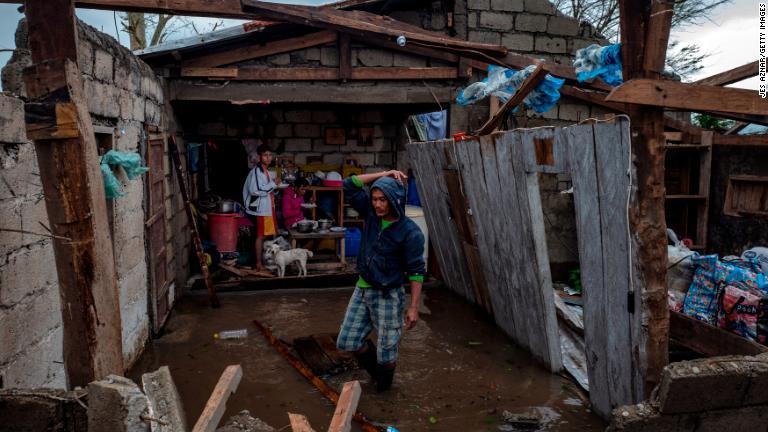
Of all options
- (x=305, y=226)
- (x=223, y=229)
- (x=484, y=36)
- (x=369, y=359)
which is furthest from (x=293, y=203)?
(x=369, y=359)

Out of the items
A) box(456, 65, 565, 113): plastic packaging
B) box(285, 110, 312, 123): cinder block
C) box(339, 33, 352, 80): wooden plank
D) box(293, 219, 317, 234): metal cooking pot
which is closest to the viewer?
box(456, 65, 565, 113): plastic packaging

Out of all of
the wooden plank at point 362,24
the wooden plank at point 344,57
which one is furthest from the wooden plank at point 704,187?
the wooden plank at point 344,57

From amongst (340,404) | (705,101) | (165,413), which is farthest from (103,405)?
(705,101)

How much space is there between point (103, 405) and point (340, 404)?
158cm

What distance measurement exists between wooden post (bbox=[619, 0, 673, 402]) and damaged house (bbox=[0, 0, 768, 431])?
13 mm

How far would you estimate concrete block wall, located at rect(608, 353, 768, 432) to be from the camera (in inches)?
122

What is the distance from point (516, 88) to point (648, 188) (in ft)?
9.65

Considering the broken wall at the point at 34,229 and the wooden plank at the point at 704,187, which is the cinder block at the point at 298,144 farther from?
the wooden plank at the point at 704,187

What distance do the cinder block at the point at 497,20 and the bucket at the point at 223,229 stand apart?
16.5 feet

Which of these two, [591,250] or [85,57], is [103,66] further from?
[591,250]

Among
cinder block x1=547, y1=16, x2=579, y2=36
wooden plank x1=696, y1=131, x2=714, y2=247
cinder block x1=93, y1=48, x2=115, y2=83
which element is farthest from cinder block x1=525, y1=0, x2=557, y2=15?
cinder block x1=93, y1=48, x2=115, y2=83

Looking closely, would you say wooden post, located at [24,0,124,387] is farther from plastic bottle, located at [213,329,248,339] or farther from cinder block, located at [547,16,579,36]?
cinder block, located at [547,16,579,36]

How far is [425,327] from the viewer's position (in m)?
6.95

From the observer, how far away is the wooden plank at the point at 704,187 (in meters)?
8.59
